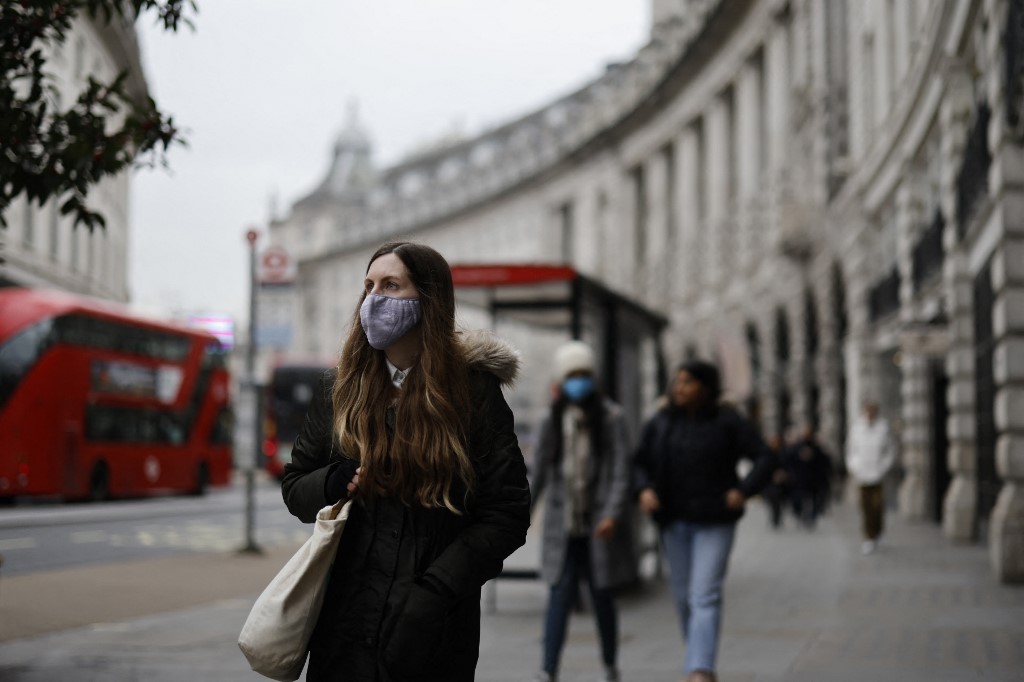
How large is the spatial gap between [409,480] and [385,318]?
39 centimetres

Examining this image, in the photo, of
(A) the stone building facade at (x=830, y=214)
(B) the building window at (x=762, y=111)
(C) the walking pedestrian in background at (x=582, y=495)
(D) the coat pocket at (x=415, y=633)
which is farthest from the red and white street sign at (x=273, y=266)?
(B) the building window at (x=762, y=111)

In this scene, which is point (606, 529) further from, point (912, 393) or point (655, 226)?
point (655, 226)

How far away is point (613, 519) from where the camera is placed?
771cm

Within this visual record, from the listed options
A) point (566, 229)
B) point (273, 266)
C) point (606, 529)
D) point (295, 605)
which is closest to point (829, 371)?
point (273, 266)

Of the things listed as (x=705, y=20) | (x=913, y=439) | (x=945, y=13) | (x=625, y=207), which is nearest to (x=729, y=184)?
(x=705, y=20)

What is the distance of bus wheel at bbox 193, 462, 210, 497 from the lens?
105 feet

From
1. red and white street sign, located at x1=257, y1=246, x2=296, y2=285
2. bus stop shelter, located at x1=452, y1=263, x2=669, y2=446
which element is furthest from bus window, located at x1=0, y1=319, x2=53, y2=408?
bus stop shelter, located at x1=452, y1=263, x2=669, y2=446

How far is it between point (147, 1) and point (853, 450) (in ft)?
40.5

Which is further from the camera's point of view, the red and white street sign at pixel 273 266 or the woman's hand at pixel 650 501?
the red and white street sign at pixel 273 266

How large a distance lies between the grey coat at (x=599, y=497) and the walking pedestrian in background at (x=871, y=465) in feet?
29.2

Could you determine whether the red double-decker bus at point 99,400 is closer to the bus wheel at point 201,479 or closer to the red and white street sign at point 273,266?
the bus wheel at point 201,479

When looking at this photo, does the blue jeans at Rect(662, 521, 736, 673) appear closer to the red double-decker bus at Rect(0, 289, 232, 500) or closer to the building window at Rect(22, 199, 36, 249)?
the red double-decker bus at Rect(0, 289, 232, 500)

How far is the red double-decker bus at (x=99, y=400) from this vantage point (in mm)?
22812

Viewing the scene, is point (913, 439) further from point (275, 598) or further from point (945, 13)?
point (275, 598)
